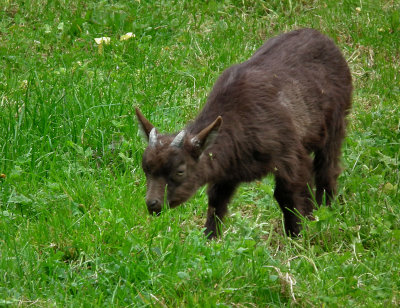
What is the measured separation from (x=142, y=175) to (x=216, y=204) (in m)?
0.79

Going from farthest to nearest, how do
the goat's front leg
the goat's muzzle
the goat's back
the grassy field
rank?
the goat's front leg, the goat's back, the goat's muzzle, the grassy field

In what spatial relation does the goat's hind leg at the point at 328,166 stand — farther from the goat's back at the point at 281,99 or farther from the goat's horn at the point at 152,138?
the goat's horn at the point at 152,138

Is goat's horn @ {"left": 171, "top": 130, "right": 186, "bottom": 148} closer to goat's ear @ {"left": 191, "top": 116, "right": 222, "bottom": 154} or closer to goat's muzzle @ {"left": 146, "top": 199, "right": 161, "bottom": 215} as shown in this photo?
goat's ear @ {"left": 191, "top": 116, "right": 222, "bottom": 154}

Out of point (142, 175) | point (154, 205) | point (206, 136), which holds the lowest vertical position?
point (142, 175)

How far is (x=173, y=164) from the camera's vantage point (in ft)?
17.4

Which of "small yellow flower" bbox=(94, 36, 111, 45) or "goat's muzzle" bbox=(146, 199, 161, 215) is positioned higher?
"goat's muzzle" bbox=(146, 199, 161, 215)

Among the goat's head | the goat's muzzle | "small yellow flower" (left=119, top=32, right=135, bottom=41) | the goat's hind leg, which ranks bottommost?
the goat's hind leg

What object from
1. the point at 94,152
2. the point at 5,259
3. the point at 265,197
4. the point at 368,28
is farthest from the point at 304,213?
the point at 368,28

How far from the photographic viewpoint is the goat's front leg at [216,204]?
6.06 metres

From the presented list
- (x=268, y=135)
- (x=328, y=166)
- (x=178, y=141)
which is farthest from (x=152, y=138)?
(x=328, y=166)

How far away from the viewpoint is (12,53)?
8.62m

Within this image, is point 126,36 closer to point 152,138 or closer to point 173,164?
point 152,138

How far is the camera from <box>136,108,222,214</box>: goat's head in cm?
529

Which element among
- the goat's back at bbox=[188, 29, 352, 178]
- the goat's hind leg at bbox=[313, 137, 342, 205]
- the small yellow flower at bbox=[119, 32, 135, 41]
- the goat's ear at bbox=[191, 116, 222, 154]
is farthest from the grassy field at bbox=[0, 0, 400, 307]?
the goat's ear at bbox=[191, 116, 222, 154]
